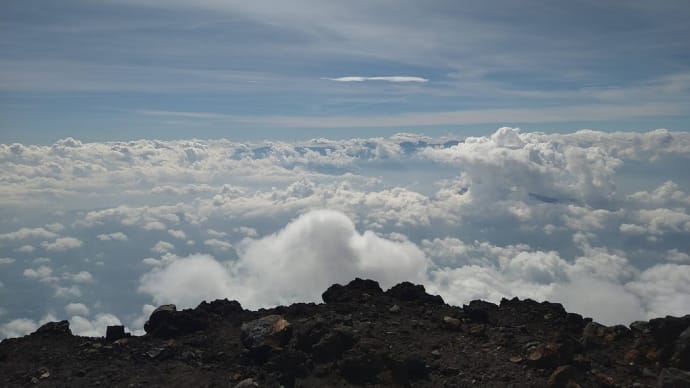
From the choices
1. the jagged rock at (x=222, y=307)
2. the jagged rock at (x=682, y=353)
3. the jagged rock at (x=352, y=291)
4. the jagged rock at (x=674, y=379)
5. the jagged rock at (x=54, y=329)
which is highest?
the jagged rock at (x=352, y=291)

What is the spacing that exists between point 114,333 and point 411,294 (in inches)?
676

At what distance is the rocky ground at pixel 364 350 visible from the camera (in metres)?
18.1

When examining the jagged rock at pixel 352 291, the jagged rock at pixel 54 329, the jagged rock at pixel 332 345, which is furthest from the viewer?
the jagged rock at pixel 352 291

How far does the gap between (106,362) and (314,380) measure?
10.8 metres

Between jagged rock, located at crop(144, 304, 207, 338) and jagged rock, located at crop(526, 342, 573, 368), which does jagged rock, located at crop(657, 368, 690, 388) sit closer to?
jagged rock, located at crop(526, 342, 573, 368)

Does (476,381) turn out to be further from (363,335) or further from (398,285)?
(398,285)

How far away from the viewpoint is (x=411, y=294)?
27844mm

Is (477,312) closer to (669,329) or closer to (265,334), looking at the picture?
(669,329)

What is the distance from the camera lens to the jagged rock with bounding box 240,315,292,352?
2078cm

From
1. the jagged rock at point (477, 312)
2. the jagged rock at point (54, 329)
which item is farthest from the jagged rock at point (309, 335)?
the jagged rock at point (54, 329)

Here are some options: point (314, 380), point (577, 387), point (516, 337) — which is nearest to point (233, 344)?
point (314, 380)

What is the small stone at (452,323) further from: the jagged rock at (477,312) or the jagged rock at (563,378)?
the jagged rock at (563,378)

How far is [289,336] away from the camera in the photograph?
2158 cm

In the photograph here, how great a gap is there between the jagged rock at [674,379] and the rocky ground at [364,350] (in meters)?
0.03
